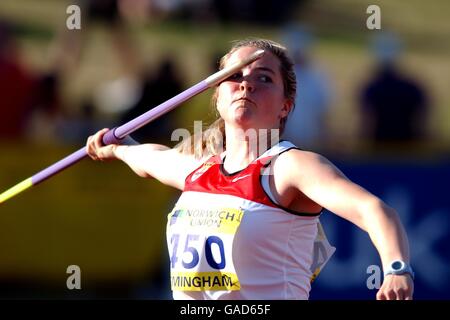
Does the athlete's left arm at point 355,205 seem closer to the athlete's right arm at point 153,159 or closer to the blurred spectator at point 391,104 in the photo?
the athlete's right arm at point 153,159

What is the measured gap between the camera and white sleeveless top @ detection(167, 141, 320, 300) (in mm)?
4824

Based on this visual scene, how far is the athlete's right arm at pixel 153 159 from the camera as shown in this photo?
5.39 m

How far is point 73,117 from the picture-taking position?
36.4 feet

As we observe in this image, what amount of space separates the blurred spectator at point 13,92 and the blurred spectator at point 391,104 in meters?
3.07

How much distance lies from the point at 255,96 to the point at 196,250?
2.19 ft

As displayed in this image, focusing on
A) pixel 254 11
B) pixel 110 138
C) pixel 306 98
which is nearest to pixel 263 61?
pixel 110 138

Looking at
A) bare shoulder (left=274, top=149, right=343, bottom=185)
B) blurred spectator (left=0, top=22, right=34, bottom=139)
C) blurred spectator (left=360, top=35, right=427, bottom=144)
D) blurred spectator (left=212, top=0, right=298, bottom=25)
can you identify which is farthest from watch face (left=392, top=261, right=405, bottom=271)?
blurred spectator (left=212, top=0, right=298, bottom=25)

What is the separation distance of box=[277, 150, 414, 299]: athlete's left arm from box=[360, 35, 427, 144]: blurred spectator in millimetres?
6113

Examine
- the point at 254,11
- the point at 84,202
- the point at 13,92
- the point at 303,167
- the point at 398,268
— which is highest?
the point at 254,11

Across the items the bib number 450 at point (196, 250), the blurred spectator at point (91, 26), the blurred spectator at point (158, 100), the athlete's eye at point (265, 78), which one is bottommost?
the bib number 450 at point (196, 250)

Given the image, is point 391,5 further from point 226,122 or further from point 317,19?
point 226,122

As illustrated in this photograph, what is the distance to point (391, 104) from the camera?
11.0 meters

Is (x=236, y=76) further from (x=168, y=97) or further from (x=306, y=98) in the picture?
(x=306, y=98)

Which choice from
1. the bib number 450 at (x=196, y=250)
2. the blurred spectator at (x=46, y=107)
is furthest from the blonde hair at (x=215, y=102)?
the blurred spectator at (x=46, y=107)
